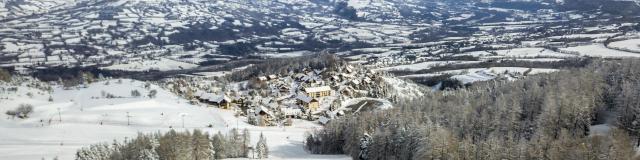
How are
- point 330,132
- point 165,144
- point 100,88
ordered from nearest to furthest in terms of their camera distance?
point 165,144 → point 330,132 → point 100,88

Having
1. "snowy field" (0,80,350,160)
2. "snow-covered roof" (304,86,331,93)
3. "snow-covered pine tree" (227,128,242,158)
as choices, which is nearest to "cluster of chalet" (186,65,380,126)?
"snow-covered roof" (304,86,331,93)

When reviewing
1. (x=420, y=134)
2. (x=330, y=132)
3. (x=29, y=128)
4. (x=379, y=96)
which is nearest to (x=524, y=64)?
(x=379, y=96)

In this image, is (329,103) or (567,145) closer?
(567,145)

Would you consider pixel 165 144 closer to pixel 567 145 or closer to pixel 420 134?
pixel 420 134

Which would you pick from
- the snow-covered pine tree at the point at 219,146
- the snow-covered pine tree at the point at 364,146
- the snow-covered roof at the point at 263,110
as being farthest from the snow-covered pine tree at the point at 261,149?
the snow-covered roof at the point at 263,110

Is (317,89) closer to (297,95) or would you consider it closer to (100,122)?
(297,95)

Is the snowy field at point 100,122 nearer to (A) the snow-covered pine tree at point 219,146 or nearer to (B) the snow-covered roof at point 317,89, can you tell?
(A) the snow-covered pine tree at point 219,146
